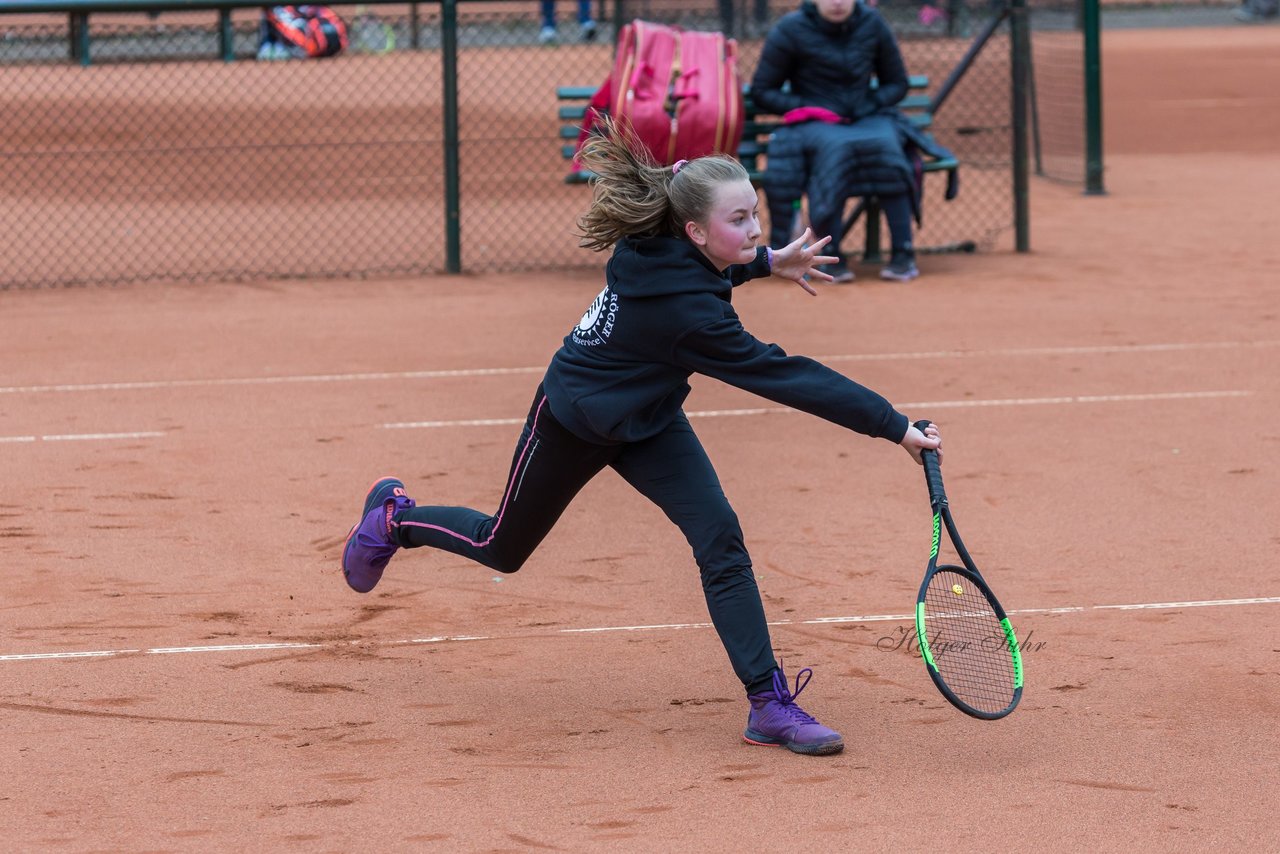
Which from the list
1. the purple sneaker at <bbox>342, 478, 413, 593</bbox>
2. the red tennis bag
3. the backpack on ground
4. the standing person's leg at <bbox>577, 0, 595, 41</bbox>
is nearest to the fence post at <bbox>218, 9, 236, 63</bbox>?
the backpack on ground

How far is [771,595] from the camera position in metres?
5.41

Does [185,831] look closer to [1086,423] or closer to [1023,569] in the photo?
[1023,569]

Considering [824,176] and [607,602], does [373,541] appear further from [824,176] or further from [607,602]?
[824,176]

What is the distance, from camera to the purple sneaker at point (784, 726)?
4156 millimetres

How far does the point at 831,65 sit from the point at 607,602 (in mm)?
6513

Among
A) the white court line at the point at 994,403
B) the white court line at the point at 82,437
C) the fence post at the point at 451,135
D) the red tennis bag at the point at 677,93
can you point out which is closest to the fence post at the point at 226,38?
the fence post at the point at 451,135

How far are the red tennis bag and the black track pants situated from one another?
665 centimetres

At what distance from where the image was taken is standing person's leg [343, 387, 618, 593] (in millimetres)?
4379

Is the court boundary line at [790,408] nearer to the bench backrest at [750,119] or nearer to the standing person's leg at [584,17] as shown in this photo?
the bench backrest at [750,119]

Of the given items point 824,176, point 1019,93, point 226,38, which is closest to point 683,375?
point 824,176

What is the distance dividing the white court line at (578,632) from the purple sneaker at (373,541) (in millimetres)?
191

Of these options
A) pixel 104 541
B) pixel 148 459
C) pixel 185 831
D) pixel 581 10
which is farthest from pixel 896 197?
pixel 581 10

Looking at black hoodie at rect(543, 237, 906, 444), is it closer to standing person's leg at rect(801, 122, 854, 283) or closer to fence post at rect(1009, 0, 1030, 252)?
standing person's leg at rect(801, 122, 854, 283)

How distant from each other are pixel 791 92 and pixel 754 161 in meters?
0.67
